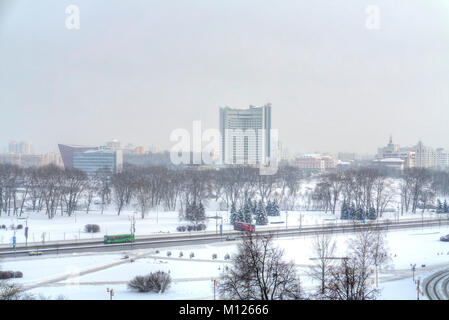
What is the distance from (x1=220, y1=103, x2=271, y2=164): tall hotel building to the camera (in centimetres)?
3816

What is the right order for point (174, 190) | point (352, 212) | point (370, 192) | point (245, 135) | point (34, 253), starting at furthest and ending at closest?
1. point (245, 135)
2. point (174, 190)
3. point (370, 192)
4. point (352, 212)
5. point (34, 253)

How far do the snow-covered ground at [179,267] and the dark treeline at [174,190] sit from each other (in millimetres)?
6013

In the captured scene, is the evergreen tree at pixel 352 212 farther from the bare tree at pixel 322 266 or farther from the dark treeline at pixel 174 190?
the bare tree at pixel 322 266

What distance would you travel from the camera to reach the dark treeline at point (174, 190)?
15.8 metres

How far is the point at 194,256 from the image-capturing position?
8.69 metres

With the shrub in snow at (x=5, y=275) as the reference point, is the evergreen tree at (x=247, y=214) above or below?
above

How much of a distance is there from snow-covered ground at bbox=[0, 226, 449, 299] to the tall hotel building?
2606 centimetres

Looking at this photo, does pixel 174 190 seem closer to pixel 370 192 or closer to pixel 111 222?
pixel 111 222

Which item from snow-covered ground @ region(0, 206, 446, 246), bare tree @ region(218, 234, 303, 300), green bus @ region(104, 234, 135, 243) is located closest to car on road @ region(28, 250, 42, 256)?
snow-covered ground @ region(0, 206, 446, 246)

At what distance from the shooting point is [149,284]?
5.97m

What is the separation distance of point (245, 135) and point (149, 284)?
36990 millimetres

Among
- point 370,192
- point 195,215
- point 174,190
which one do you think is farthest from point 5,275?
point 370,192

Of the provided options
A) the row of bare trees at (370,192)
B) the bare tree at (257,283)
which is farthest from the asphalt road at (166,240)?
the bare tree at (257,283)
